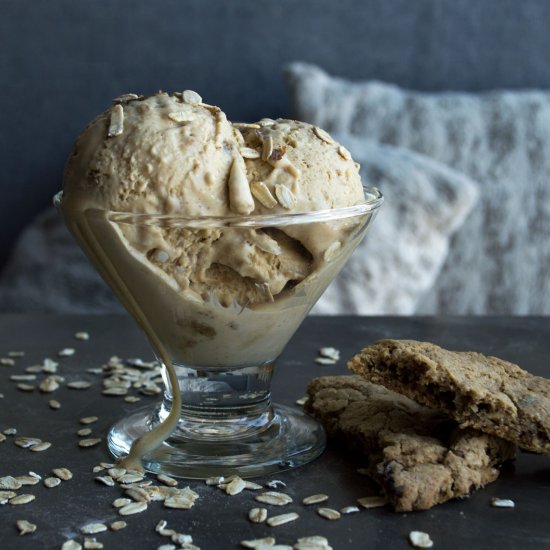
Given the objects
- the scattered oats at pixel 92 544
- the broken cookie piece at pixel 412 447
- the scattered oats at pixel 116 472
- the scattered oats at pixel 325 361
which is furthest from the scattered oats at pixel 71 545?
the scattered oats at pixel 325 361

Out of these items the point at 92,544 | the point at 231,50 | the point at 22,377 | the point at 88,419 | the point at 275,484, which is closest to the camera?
the point at 92,544

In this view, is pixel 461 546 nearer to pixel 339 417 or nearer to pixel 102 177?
pixel 339 417

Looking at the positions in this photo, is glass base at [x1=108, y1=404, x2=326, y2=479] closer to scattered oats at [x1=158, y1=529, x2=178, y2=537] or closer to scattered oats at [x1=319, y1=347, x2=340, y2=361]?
scattered oats at [x1=158, y1=529, x2=178, y2=537]

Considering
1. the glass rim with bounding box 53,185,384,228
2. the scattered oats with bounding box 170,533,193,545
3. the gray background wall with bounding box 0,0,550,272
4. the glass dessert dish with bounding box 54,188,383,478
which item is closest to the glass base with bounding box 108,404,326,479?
the glass dessert dish with bounding box 54,188,383,478

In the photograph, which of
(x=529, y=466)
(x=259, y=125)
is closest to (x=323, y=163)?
(x=259, y=125)

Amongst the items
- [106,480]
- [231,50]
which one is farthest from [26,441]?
[231,50]

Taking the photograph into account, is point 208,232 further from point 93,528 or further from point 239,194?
point 93,528
